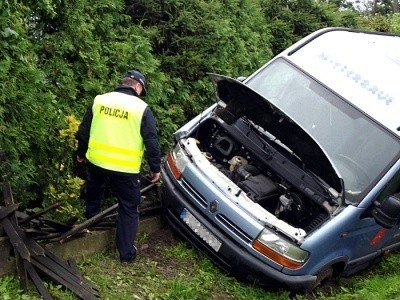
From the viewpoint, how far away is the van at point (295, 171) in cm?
556

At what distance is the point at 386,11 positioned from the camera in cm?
3719

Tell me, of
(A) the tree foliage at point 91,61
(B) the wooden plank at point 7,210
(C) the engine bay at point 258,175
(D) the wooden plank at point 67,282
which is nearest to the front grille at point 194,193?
(C) the engine bay at point 258,175

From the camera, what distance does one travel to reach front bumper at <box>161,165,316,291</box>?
5520 millimetres

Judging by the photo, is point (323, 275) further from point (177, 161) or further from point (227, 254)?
point (177, 161)

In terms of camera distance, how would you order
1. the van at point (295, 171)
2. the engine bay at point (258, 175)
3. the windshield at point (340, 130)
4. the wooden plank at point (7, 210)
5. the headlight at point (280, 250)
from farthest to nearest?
the windshield at point (340, 130), the engine bay at point (258, 175), the van at point (295, 171), the headlight at point (280, 250), the wooden plank at point (7, 210)

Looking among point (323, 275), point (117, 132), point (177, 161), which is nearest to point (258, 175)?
point (177, 161)

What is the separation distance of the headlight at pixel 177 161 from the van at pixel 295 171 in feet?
0.04

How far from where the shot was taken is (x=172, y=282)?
17.7 feet

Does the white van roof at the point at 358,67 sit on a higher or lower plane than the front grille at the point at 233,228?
higher

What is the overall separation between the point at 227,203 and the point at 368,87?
7.07 feet

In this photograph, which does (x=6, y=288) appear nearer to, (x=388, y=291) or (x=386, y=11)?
(x=388, y=291)

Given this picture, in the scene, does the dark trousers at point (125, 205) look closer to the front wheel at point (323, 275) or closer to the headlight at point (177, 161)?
the headlight at point (177, 161)

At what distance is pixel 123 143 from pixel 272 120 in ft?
4.96

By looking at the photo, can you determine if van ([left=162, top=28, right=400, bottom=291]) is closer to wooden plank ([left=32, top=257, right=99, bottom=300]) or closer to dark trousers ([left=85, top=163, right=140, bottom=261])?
dark trousers ([left=85, top=163, right=140, bottom=261])
